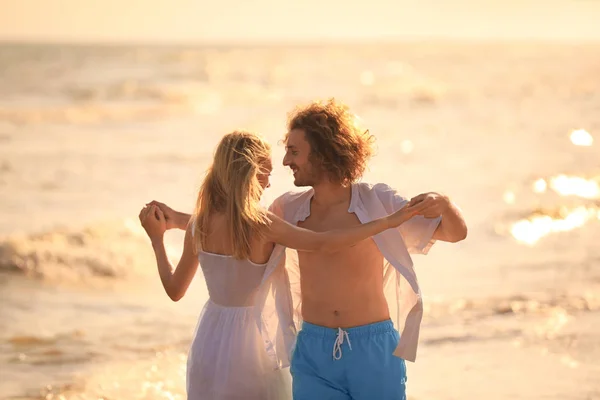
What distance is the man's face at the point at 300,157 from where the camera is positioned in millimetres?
3898

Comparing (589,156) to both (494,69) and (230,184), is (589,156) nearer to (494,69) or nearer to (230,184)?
(230,184)

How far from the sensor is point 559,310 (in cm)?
798

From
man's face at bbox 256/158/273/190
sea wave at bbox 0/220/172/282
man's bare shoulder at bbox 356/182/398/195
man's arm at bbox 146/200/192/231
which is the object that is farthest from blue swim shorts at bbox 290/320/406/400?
sea wave at bbox 0/220/172/282

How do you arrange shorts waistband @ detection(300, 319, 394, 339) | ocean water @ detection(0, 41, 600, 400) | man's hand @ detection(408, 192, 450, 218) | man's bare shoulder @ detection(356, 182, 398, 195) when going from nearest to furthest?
man's hand @ detection(408, 192, 450, 218)
shorts waistband @ detection(300, 319, 394, 339)
man's bare shoulder @ detection(356, 182, 398, 195)
ocean water @ detection(0, 41, 600, 400)

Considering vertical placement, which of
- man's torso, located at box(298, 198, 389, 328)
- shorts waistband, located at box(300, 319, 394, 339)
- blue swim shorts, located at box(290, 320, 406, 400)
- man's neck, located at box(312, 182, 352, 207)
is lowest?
blue swim shorts, located at box(290, 320, 406, 400)

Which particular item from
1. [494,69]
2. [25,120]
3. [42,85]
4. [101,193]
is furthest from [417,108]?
[494,69]

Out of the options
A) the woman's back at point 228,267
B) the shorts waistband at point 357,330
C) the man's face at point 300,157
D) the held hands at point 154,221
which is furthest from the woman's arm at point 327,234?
the held hands at point 154,221

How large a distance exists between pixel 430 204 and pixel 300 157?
1.83 ft

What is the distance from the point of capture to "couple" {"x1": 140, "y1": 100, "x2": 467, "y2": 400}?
3.82 m

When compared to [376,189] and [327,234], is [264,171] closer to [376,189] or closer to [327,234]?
[327,234]

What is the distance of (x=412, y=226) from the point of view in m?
3.94

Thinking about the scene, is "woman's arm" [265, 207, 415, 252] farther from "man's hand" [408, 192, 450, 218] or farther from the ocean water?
the ocean water

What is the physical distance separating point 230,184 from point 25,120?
22.9 m

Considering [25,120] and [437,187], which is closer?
[437,187]
